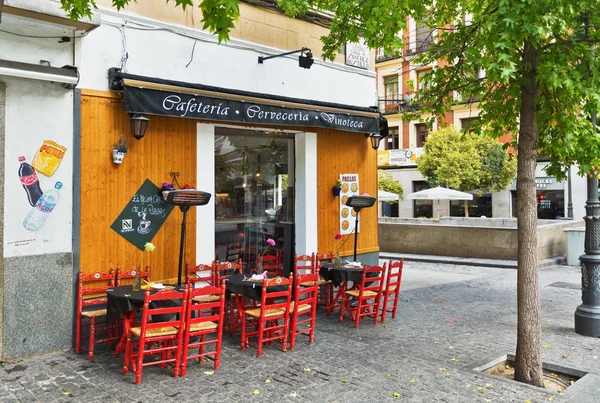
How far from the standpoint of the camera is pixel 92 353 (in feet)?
18.3

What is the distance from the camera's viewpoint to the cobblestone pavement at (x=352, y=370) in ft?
15.1

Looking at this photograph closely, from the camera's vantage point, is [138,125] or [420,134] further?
[420,134]

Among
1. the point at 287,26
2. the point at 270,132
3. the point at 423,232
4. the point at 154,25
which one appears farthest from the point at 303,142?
the point at 423,232

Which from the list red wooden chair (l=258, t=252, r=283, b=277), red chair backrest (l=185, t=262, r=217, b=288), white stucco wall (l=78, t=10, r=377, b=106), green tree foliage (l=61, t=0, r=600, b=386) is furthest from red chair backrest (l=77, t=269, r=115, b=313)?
green tree foliage (l=61, t=0, r=600, b=386)

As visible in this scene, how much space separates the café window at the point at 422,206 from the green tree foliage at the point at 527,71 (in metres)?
24.8

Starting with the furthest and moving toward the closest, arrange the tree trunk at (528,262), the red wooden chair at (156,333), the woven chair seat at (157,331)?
the tree trunk at (528,262) → the woven chair seat at (157,331) → the red wooden chair at (156,333)

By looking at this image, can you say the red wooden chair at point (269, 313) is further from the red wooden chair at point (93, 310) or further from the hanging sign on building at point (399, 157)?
the hanging sign on building at point (399, 157)

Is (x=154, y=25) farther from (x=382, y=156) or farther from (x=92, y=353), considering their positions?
(x=382, y=156)

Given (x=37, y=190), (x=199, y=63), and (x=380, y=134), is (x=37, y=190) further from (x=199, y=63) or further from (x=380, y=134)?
(x=380, y=134)

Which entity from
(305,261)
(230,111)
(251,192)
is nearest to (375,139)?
(251,192)

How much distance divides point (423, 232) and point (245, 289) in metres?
11.0

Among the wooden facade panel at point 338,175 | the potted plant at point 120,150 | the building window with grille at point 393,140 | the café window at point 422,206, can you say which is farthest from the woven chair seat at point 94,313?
the building window with grille at point 393,140

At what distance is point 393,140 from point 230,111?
27.3 metres

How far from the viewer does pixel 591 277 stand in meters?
6.90
